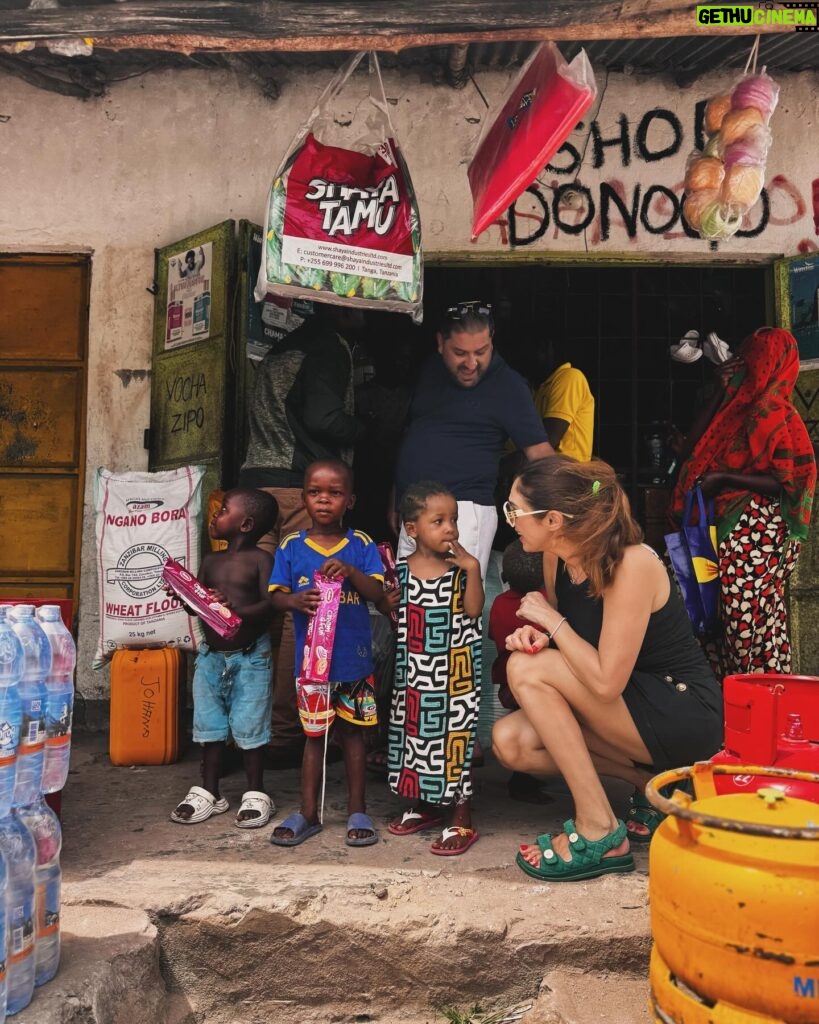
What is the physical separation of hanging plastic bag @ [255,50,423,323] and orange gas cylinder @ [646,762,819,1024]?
8.10 feet

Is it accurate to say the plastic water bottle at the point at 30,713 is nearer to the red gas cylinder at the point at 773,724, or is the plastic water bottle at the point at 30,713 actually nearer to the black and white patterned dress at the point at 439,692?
the black and white patterned dress at the point at 439,692

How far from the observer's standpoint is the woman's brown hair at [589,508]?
9.18 feet

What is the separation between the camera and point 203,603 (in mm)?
3371

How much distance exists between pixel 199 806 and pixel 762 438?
282 cm

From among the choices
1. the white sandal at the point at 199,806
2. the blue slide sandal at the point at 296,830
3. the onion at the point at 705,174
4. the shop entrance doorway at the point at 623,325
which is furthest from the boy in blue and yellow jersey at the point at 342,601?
the shop entrance doorway at the point at 623,325

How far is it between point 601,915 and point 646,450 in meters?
4.49

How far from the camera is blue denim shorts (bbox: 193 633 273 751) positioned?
11.5 ft

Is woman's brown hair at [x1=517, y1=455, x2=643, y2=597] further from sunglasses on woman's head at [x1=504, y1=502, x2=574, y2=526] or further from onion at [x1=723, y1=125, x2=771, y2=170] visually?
onion at [x1=723, y1=125, x2=771, y2=170]

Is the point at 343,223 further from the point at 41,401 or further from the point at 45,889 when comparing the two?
the point at 45,889

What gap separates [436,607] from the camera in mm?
3232

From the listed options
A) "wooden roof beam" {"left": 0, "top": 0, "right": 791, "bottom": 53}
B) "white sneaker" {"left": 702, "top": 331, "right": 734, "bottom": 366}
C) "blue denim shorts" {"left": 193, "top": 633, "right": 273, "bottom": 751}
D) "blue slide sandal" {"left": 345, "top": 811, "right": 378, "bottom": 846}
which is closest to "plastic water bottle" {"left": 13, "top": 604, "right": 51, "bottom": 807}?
"blue slide sandal" {"left": 345, "top": 811, "right": 378, "bottom": 846}

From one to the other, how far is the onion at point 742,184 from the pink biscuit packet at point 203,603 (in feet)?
7.76

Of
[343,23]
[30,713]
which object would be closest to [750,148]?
[343,23]

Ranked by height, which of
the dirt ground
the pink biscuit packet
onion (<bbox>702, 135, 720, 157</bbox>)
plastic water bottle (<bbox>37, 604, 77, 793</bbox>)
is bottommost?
the dirt ground
